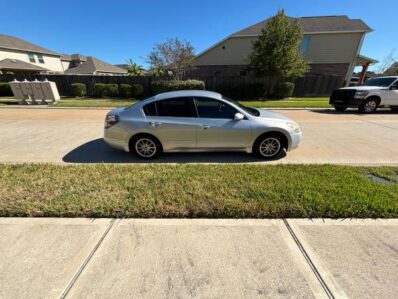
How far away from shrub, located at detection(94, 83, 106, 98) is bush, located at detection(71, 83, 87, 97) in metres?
0.97

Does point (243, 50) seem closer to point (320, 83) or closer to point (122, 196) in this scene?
point (320, 83)

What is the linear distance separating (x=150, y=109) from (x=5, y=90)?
20933mm

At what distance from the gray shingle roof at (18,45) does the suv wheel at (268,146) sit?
40.1 m

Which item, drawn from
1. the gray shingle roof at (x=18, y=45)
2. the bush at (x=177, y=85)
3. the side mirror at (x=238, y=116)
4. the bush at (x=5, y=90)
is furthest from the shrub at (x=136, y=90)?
the gray shingle roof at (x=18, y=45)

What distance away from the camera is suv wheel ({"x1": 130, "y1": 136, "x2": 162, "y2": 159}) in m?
4.72

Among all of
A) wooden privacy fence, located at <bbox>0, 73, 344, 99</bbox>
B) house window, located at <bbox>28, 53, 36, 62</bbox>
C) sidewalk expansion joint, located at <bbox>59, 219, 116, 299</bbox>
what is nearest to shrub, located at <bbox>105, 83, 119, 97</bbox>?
wooden privacy fence, located at <bbox>0, 73, 344, 99</bbox>

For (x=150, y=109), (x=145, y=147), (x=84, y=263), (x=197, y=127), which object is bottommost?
(x=84, y=263)

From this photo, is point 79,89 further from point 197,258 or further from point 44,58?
point 44,58

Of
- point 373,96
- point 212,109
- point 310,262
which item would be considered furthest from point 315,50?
point 310,262

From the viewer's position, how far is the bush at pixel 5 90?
58.7 ft

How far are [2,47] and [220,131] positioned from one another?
39.5 metres

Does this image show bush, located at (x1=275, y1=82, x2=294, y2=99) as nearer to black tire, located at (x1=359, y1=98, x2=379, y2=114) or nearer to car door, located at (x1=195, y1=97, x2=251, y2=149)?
black tire, located at (x1=359, y1=98, x2=379, y2=114)

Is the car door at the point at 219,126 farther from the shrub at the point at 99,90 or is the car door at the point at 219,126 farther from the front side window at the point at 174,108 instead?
the shrub at the point at 99,90

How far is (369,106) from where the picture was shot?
10562mm
